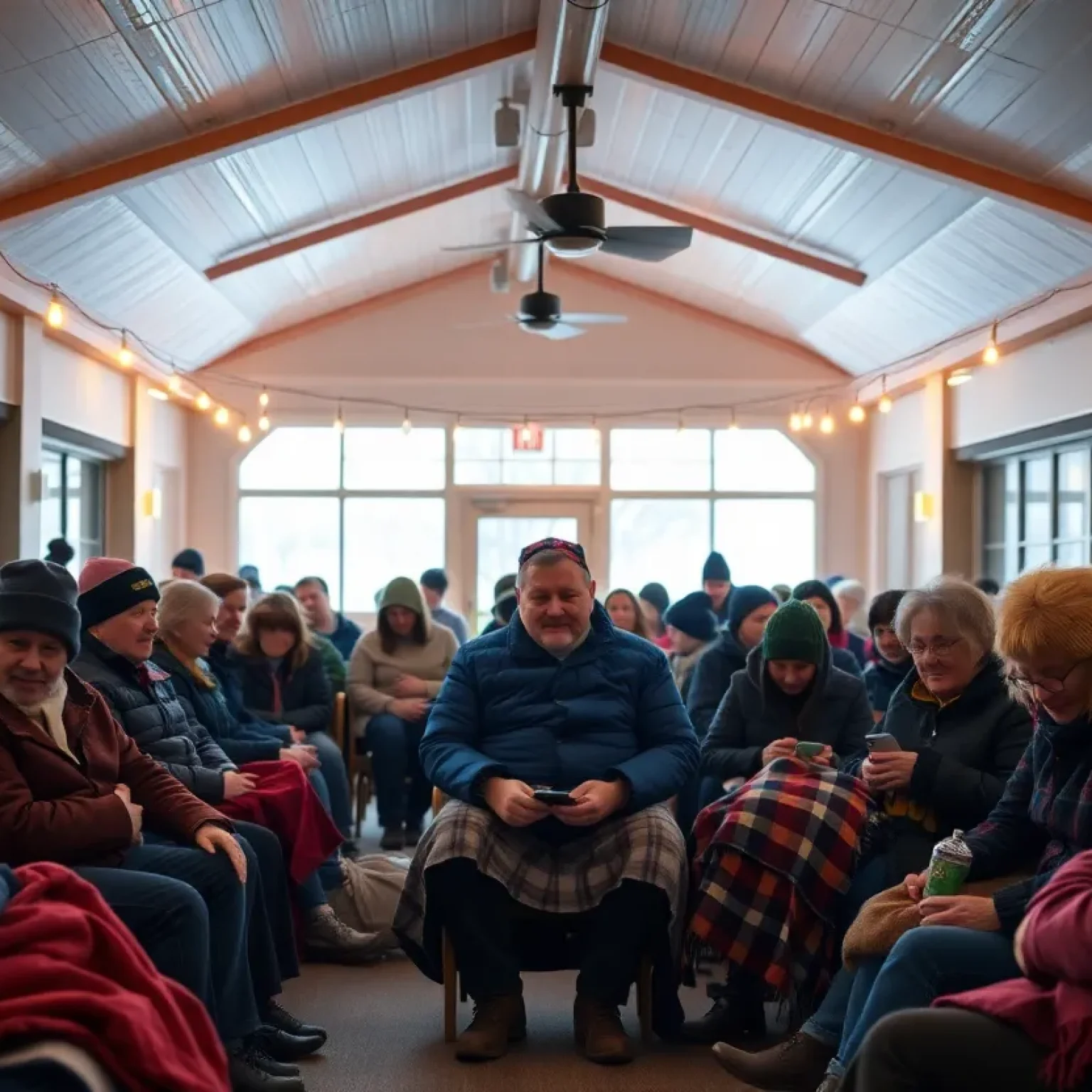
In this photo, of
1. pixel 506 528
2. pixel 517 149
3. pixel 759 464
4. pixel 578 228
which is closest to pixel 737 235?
pixel 517 149

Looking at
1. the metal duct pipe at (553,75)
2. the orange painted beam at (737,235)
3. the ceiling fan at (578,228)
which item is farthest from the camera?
the orange painted beam at (737,235)

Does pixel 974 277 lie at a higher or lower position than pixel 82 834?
higher

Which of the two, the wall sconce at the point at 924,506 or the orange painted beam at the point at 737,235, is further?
the wall sconce at the point at 924,506

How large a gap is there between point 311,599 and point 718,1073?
461 cm

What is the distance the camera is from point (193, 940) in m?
2.80

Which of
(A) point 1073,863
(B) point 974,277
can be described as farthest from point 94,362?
(A) point 1073,863

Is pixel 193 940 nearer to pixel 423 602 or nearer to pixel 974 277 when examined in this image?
pixel 423 602

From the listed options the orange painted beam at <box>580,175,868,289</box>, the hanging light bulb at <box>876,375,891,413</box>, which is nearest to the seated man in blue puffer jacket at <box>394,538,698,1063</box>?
the orange painted beam at <box>580,175,868,289</box>

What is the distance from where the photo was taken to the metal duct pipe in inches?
243

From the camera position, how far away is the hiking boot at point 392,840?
6137 mm

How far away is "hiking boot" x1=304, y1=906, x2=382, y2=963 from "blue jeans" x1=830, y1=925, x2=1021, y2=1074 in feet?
7.00

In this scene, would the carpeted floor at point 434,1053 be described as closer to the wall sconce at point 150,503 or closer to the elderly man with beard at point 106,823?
the elderly man with beard at point 106,823

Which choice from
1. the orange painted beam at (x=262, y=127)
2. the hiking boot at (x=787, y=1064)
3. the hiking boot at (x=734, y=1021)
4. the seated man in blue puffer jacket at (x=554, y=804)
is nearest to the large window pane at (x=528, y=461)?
the orange painted beam at (x=262, y=127)

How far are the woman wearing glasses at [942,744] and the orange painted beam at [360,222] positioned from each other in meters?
6.64
